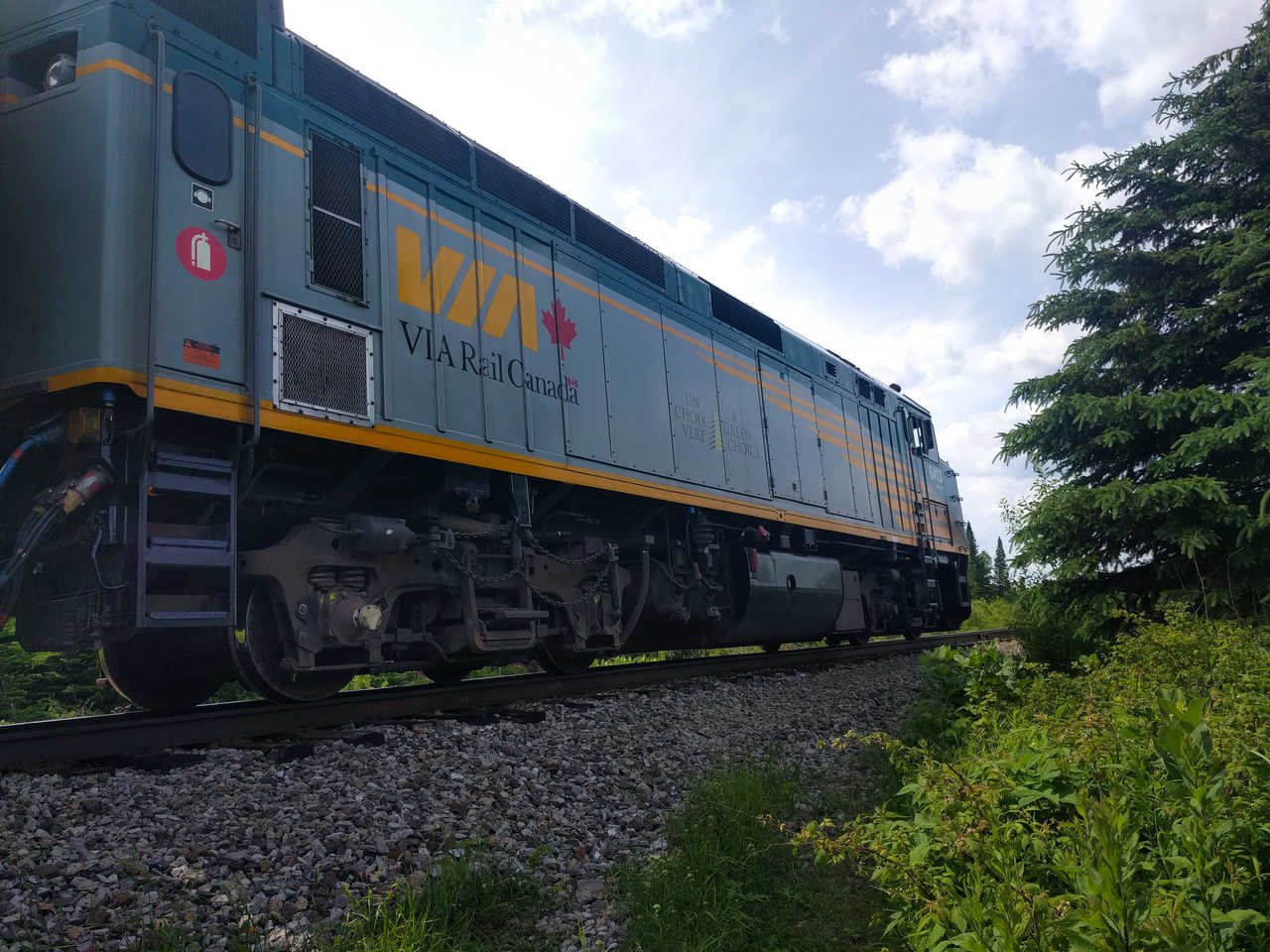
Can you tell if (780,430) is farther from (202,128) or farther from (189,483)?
(189,483)

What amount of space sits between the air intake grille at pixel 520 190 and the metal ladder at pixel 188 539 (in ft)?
11.7

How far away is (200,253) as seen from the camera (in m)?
4.58

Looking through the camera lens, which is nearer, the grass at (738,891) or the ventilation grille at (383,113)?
the grass at (738,891)

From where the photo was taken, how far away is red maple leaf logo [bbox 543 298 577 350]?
7.19 meters

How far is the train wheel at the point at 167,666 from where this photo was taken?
197 inches

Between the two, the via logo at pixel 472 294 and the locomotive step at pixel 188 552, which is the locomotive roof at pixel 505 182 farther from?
the locomotive step at pixel 188 552

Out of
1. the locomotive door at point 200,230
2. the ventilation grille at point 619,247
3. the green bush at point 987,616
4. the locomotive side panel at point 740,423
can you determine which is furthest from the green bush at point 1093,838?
the green bush at point 987,616

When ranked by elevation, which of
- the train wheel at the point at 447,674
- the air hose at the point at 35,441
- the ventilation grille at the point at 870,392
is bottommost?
the train wheel at the point at 447,674

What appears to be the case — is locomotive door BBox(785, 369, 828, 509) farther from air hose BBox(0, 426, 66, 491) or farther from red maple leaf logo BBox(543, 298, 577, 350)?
air hose BBox(0, 426, 66, 491)

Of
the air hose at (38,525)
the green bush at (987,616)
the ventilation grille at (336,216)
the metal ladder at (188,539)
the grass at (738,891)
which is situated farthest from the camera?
the green bush at (987,616)

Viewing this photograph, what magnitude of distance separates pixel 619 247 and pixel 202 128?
4.53 meters

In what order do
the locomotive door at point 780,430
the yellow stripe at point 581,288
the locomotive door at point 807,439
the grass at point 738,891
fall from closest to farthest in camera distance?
1. the grass at point 738,891
2. the yellow stripe at point 581,288
3. the locomotive door at point 780,430
4. the locomotive door at point 807,439

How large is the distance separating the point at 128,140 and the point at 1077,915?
17.1 feet

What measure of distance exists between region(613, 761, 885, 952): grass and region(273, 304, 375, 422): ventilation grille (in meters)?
3.01
